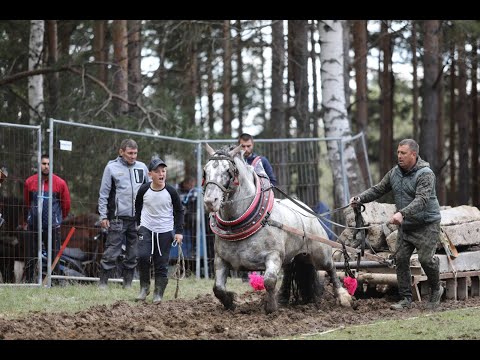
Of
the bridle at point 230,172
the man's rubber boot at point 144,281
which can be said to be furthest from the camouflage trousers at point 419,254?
the man's rubber boot at point 144,281

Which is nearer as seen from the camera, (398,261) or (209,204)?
(209,204)

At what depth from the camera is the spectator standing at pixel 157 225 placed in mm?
11008

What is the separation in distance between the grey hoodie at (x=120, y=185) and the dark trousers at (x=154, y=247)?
1.52 meters

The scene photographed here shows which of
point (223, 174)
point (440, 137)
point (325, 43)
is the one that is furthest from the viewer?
point (440, 137)

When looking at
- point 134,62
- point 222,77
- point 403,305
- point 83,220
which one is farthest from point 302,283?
point 222,77

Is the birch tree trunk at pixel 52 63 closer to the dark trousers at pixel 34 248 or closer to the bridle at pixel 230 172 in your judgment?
the dark trousers at pixel 34 248

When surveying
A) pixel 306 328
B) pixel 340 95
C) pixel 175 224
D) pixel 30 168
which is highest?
pixel 340 95

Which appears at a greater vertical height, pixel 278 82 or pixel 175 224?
pixel 278 82

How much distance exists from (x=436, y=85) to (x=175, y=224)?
529 inches

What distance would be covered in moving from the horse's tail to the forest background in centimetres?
424

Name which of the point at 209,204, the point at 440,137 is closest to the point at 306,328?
the point at 209,204
